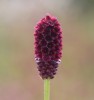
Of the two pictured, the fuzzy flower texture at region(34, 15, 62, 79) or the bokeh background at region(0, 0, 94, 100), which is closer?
the fuzzy flower texture at region(34, 15, 62, 79)

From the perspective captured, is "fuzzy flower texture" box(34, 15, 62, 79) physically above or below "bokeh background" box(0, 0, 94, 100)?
below
